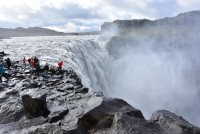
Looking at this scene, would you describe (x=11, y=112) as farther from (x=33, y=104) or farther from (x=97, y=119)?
(x=97, y=119)

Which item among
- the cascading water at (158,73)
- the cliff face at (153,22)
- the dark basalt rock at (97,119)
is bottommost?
the cascading water at (158,73)

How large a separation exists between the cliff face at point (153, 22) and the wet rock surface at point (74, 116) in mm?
95003

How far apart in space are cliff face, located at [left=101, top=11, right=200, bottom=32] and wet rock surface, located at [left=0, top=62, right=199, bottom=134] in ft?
312

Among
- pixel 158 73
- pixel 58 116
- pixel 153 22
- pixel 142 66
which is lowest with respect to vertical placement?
pixel 158 73

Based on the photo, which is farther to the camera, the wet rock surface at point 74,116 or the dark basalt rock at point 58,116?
the dark basalt rock at point 58,116

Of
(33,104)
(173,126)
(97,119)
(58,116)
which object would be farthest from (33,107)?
(173,126)

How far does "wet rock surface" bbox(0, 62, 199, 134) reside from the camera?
9.16 m

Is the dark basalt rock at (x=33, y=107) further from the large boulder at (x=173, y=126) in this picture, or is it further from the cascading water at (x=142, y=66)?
the cascading water at (x=142, y=66)

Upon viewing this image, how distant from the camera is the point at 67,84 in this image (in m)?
18.8

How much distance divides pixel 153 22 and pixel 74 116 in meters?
108

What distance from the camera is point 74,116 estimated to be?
1035cm

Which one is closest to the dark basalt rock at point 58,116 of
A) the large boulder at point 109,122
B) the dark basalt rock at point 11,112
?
the large boulder at point 109,122

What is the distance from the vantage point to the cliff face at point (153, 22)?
105062 mm

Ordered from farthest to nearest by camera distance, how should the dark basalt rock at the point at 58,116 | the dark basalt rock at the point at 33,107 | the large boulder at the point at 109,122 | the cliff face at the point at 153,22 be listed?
1. the cliff face at the point at 153,22
2. the dark basalt rock at the point at 33,107
3. the dark basalt rock at the point at 58,116
4. the large boulder at the point at 109,122
